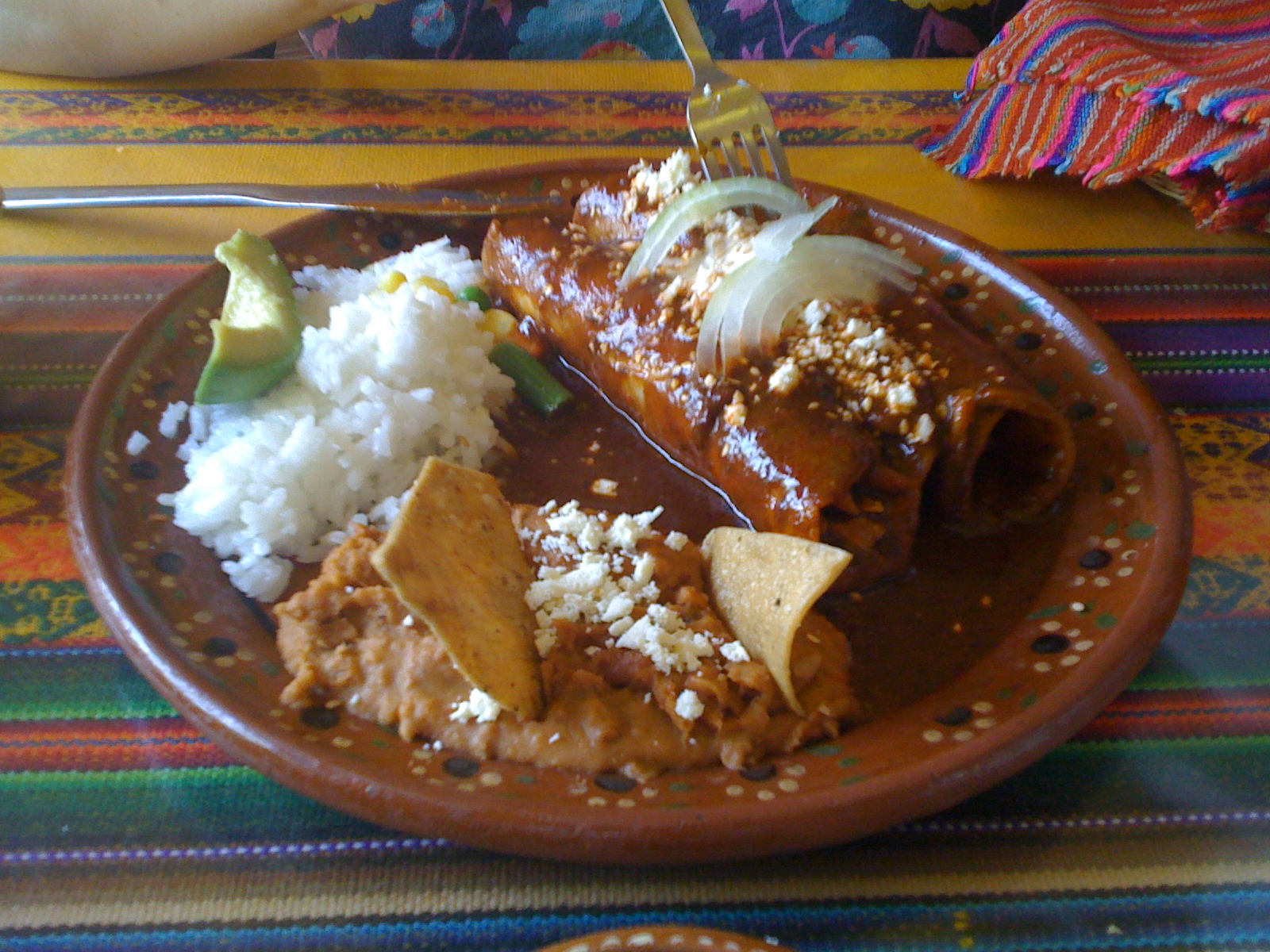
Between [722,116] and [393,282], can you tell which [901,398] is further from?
[393,282]

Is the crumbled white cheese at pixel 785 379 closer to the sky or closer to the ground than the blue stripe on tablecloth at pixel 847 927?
closer to the sky

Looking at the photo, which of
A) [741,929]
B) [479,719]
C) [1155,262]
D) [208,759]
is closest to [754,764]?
[741,929]

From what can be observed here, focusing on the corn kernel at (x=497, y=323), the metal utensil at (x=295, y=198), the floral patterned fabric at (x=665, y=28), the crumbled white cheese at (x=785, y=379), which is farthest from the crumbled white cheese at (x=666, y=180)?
the floral patterned fabric at (x=665, y=28)

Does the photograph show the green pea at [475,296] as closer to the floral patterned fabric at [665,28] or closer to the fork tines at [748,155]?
the fork tines at [748,155]

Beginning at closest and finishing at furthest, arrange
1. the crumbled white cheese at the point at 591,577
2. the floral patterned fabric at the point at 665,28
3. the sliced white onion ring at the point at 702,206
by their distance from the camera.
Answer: the crumbled white cheese at the point at 591,577 → the sliced white onion ring at the point at 702,206 → the floral patterned fabric at the point at 665,28

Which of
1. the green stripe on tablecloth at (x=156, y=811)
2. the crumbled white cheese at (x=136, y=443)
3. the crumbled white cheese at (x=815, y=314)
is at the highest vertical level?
the crumbled white cheese at (x=815, y=314)

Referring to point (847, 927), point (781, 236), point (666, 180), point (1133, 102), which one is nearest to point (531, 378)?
point (666, 180)
